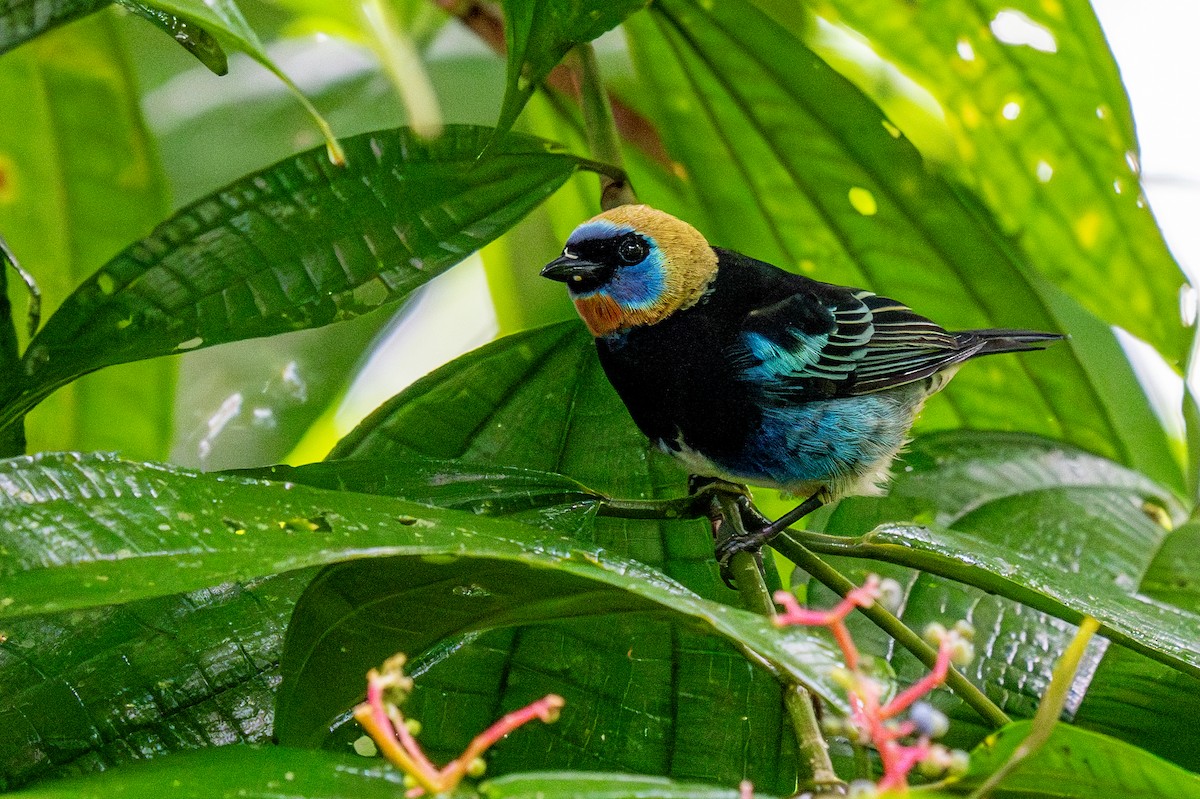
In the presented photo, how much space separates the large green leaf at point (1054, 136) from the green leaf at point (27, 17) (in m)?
1.33

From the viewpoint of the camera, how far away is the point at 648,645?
137cm

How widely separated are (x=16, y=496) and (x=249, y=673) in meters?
0.42

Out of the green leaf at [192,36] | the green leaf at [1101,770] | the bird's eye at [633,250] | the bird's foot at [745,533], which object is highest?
the green leaf at [192,36]

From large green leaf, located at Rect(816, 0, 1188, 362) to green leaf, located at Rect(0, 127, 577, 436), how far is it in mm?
852

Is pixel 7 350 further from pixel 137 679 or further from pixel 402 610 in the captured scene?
pixel 402 610

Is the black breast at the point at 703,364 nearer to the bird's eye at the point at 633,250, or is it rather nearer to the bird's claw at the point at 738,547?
the bird's eye at the point at 633,250

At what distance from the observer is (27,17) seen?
123cm

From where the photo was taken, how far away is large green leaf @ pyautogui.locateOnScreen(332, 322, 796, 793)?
4.31 feet

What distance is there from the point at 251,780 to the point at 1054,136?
1.74 m

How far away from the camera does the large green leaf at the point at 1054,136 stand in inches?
76.0

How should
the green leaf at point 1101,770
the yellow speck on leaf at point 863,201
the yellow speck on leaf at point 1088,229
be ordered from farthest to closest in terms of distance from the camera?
the yellow speck on leaf at point 863,201
the yellow speck on leaf at point 1088,229
the green leaf at point 1101,770

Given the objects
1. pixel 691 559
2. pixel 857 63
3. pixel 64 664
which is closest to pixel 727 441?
pixel 691 559

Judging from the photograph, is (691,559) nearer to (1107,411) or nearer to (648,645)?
(648,645)

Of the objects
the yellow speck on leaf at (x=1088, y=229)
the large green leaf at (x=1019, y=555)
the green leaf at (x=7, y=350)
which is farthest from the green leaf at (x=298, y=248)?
the yellow speck on leaf at (x=1088, y=229)
